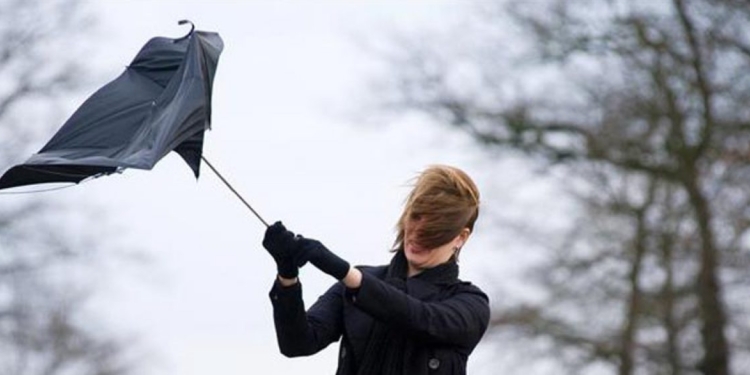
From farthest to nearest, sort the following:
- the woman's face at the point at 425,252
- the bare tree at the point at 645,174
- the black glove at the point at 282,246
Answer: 1. the bare tree at the point at 645,174
2. the woman's face at the point at 425,252
3. the black glove at the point at 282,246

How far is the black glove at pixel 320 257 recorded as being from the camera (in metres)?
6.55

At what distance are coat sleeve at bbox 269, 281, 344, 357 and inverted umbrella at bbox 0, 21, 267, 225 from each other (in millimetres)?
353

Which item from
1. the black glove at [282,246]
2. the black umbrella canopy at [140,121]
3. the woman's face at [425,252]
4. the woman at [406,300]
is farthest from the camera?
the woman's face at [425,252]

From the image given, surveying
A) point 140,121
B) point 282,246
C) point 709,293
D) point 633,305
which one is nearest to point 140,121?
point 140,121

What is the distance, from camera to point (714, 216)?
106ft

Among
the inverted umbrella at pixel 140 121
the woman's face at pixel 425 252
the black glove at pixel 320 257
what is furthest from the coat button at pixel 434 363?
the inverted umbrella at pixel 140 121

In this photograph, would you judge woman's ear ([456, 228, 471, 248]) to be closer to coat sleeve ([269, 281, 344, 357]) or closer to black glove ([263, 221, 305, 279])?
coat sleeve ([269, 281, 344, 357])

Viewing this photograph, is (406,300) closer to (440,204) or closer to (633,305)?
(440,204)

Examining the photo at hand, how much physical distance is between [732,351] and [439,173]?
86.5ft

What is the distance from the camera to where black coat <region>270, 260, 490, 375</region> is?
670 cm

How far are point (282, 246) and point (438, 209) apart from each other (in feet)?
1.87

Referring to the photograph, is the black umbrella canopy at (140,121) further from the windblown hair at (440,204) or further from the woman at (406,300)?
the windblown hair at (440,204)

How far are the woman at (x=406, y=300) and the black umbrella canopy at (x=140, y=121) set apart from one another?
1.68ft

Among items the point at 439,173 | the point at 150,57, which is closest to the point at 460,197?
the point at 439,173
